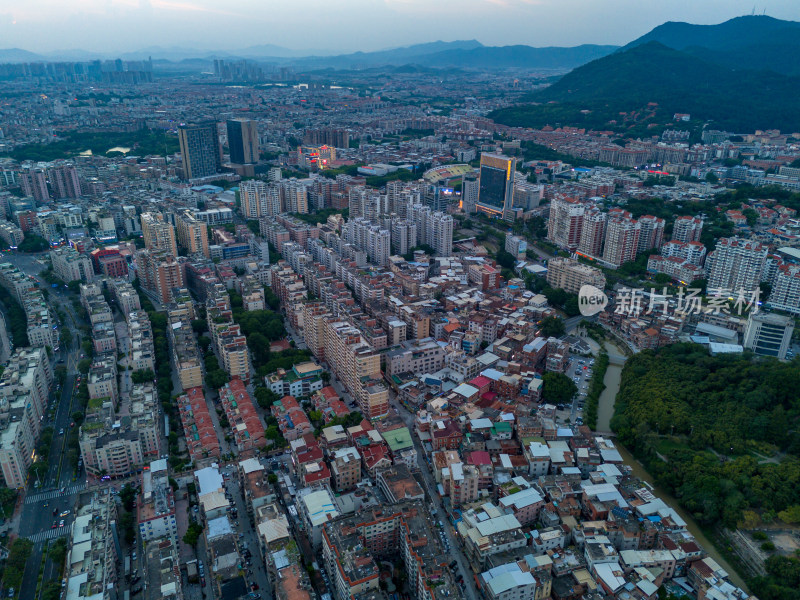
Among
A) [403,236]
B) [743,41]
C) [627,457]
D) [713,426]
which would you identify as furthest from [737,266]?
[743,41]

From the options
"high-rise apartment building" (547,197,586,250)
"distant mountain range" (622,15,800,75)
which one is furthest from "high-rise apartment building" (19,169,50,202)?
"distant mountain range" (622,15,800,75)

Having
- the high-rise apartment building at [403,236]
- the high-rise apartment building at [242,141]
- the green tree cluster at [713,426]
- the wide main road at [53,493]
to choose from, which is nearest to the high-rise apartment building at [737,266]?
the green tree cluster at [713,426]

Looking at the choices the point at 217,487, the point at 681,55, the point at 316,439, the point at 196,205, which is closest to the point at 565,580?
the point at 316,439

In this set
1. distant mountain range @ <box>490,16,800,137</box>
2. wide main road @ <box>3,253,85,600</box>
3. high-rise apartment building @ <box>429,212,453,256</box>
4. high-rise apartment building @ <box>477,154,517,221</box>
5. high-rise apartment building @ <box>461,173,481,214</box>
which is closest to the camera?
wide main road @ <box>3,253,85,600</box>

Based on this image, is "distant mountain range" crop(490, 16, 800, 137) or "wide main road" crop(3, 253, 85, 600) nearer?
"wide main road" crop(3, 253, 85, 600)

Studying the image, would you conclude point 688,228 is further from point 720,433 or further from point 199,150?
point 199,150

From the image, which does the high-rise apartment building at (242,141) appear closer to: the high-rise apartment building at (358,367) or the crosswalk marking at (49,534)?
the high-rise apartment building at (358,367)

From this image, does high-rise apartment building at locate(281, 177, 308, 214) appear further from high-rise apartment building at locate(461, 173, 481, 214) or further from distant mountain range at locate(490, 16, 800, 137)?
distant mountain range at locate(490, 16, 800, 137)
